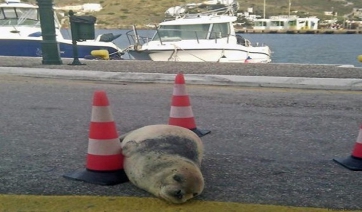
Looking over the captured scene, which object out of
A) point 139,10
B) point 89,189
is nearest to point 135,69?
point 89,189

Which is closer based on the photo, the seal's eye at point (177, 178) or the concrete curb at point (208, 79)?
the seal's eye at point (177, 178)

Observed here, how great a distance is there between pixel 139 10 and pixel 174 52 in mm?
89139

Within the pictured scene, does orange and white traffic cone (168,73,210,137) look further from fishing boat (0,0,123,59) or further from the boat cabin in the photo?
the boat cabin

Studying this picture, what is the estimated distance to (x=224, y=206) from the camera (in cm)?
350

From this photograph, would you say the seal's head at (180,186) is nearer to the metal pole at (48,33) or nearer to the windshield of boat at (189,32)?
the metal pole at (48,33)

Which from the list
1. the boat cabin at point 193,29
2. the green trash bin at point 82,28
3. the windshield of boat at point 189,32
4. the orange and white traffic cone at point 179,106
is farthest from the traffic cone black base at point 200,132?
the windshield of boat at point 189,32

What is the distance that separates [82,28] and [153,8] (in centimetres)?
8734

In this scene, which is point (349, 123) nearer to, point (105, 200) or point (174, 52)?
point (105, 200)

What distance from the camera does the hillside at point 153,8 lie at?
93.4 meters

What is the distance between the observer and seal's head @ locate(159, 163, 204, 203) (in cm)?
349

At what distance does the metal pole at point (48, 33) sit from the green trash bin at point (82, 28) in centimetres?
49

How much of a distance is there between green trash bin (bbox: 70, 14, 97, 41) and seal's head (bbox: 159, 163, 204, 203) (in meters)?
9.40

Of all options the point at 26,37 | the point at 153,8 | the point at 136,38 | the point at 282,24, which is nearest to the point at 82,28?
the point at 26,37

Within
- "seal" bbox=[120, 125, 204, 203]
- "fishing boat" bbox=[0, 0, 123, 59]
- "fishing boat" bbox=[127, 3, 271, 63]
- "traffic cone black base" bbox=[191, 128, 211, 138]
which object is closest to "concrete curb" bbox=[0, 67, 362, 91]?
"traffic cone black base" bbox=[191, 128, 211, 138]
